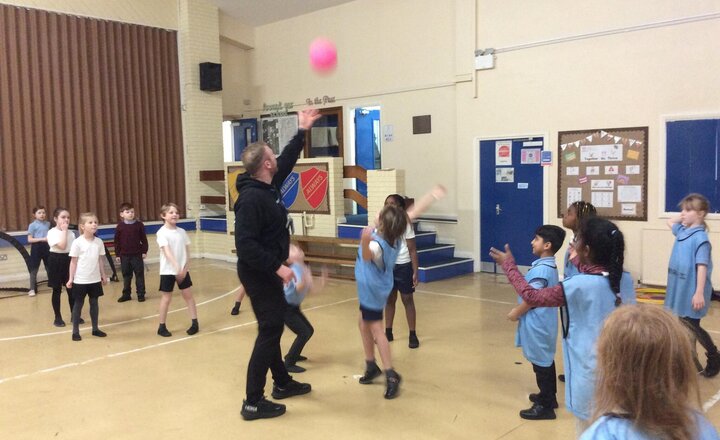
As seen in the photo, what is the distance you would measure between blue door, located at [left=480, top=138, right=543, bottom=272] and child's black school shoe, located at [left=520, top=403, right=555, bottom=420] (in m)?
5.48

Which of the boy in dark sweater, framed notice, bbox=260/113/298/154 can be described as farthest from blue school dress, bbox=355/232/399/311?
framed notice, bbox=260/113/298/154

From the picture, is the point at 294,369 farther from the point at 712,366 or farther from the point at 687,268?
the point at 712,366

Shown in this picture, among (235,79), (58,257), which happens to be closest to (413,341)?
(58,257)

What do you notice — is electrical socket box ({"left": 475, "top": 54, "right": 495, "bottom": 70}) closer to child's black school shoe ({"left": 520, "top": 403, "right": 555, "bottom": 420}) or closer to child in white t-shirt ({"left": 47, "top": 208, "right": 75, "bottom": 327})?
child in white t-shirt ({"left": 47, "top": 208, "right": 75, "bottom": 327})

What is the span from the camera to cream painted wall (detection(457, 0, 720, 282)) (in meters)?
7.59

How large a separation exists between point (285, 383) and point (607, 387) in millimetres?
3305

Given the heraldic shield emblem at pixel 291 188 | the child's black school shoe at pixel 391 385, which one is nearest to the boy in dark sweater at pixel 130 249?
the heraldic shield emblem at pixel 291 188

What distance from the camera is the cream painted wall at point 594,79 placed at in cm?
759

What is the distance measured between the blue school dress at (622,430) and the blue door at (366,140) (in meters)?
10.1

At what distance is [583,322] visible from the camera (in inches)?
111

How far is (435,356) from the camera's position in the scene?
5332 millimetres

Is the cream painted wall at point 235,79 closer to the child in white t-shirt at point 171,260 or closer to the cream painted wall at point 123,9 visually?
the cream painted wall at point 123,9

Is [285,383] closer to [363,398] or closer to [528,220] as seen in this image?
[363,398]

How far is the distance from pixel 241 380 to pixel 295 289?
1024mm
